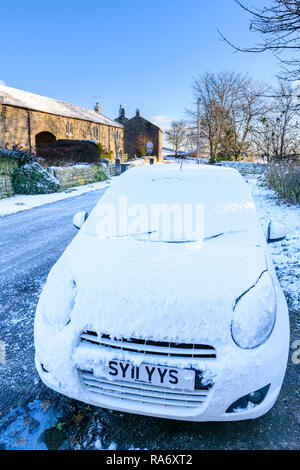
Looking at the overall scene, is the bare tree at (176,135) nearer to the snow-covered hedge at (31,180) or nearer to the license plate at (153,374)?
the snow-covered hedge at (31,180)

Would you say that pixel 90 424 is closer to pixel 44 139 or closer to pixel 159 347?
pixel 159 347

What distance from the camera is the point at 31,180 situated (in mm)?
12898

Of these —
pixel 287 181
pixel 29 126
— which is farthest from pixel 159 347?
pixel 29 126

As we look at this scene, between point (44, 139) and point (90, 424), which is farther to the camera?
point (44, 139)

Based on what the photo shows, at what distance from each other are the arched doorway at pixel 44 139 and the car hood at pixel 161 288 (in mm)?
29995

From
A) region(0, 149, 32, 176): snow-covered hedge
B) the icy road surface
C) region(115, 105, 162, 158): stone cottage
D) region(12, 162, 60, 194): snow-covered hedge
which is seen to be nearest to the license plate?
the icy road surface

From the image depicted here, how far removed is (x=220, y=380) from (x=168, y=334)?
34 centimetres

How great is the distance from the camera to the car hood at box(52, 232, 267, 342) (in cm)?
158

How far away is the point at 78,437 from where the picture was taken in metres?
1.77

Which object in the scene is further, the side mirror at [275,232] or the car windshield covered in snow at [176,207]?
the side mirror at [275,232]

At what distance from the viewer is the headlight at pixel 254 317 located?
5.19ft

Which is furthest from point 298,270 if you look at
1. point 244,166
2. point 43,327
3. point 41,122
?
point 41,122

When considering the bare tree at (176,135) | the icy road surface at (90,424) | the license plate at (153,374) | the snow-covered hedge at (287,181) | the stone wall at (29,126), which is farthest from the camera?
the bare tree at (176,135)

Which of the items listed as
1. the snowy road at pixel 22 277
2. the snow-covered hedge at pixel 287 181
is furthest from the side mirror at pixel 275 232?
the snow-covered hedge at pixel 287 181
